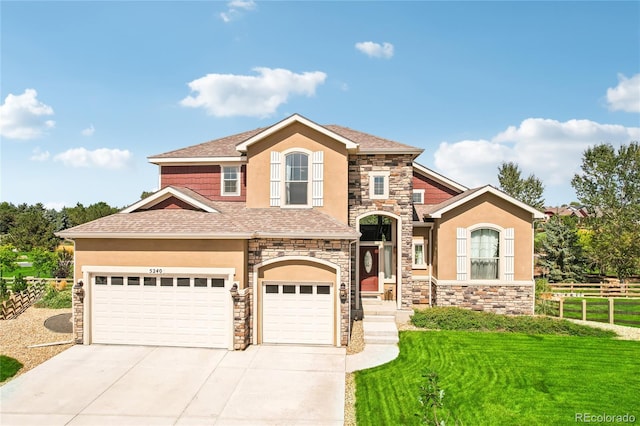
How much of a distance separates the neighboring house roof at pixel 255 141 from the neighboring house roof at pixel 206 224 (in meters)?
2.98

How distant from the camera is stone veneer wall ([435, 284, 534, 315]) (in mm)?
15625

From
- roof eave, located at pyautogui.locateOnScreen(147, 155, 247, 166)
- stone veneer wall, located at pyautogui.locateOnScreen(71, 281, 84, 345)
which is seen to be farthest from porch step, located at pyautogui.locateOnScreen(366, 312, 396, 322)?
stone veneer wall, located at pyautogui.locateOnScreen(71, 281, 84, 345)

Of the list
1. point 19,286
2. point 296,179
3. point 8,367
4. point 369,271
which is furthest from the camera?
point 19,286

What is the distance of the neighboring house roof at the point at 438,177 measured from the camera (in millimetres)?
18438

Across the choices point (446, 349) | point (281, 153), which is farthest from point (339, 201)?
point (446, 349)

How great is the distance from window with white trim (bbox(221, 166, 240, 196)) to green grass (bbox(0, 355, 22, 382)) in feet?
30.6

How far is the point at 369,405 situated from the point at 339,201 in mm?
7874

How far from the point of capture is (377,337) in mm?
12312

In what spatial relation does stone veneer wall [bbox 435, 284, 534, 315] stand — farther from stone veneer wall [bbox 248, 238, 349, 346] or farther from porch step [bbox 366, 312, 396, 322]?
stone veneer wall [bbox 248, 238, 349, 346]

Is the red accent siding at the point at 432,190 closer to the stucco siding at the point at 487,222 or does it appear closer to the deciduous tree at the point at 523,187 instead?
the stucco siding at the point at 487,222

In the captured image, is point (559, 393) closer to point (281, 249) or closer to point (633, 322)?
point (281, 249)

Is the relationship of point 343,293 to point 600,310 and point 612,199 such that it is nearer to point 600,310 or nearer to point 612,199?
point 600,310

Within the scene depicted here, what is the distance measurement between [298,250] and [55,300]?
1342cm

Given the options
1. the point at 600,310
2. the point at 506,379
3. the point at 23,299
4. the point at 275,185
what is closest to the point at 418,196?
the point at 275,185
